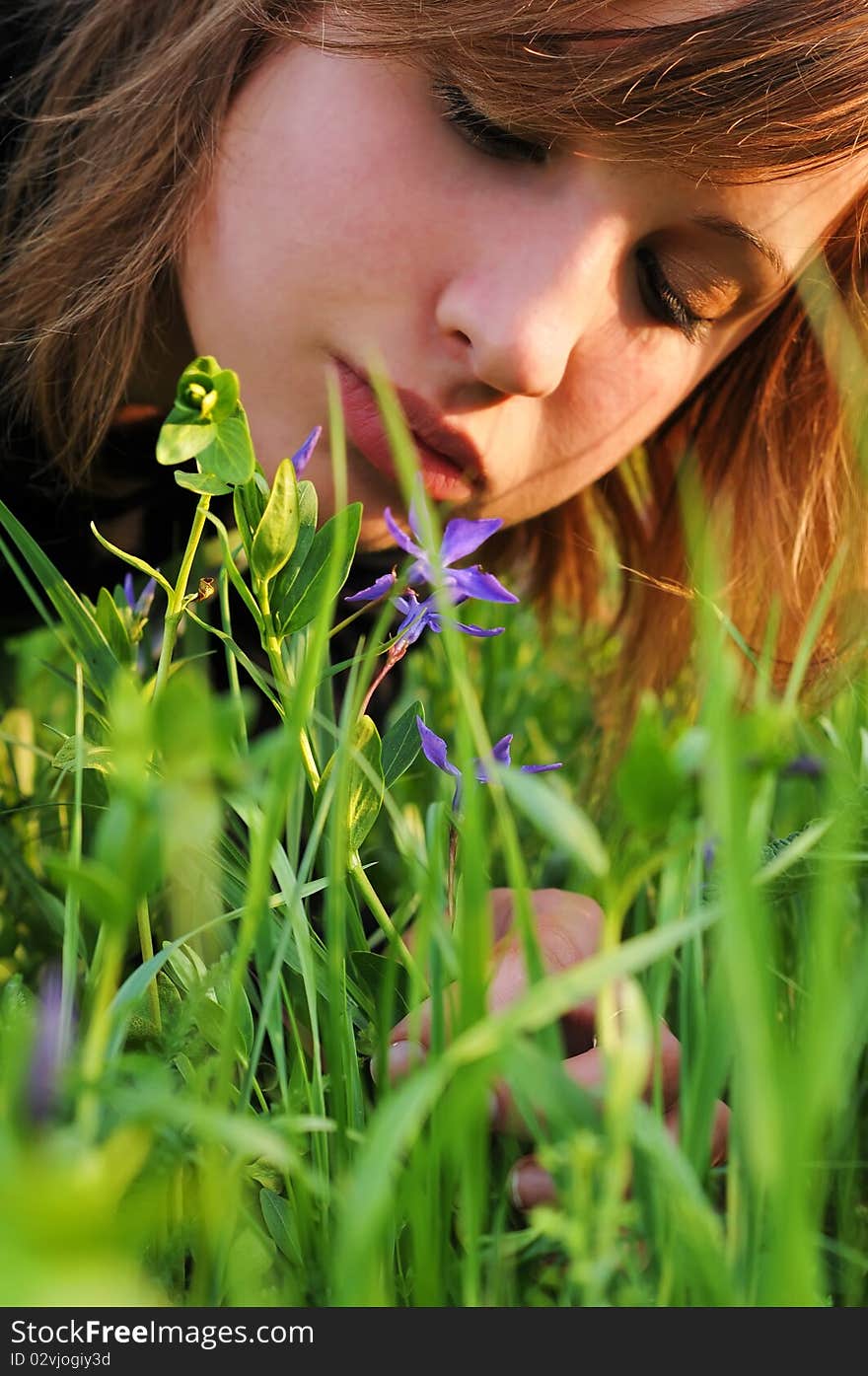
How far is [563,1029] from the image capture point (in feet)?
2.49

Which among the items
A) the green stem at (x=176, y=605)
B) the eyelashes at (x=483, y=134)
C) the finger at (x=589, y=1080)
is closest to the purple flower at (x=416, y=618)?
the green stem at (x=176, y=605)

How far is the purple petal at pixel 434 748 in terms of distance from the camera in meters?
0.57

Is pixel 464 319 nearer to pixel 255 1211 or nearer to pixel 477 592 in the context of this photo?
pixel 477 592

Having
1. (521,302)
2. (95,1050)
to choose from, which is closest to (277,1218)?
(95,1050)

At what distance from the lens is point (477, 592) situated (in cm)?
63

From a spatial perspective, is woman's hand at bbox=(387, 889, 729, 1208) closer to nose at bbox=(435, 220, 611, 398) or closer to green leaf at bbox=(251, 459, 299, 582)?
green leaf at bbox=(251, 459, 299, 582)

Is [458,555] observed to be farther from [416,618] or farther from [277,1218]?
[277,1218]

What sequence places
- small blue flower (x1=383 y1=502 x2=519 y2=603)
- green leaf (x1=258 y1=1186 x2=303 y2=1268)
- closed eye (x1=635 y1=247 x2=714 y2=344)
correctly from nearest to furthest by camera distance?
green leaf (x1=258 y1=1186 x2=303 y2=1268)
small blue flower (x1=383 y1=502 x2=519 y2=603)
closed eye (x1=635 y1=247 x2=714 y2=344)

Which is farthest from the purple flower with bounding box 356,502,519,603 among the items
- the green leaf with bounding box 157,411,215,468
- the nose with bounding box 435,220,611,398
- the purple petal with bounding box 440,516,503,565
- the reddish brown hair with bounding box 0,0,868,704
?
the reddish brown hair with bounding box 0,0,868,704

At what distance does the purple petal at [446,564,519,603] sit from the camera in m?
0.63

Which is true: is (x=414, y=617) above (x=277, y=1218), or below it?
above

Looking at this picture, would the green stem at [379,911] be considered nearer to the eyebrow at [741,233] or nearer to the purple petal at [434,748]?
the purple petal at [434,748]

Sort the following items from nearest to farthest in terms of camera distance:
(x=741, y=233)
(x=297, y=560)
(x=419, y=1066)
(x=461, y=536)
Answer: (x=419, y=1066), (x=297, y=560), (x=461, y=536), (x=741, y=233)

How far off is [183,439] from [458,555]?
0.71ft
